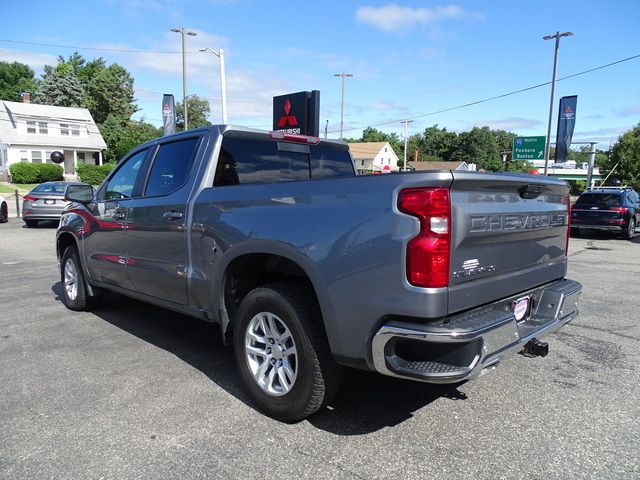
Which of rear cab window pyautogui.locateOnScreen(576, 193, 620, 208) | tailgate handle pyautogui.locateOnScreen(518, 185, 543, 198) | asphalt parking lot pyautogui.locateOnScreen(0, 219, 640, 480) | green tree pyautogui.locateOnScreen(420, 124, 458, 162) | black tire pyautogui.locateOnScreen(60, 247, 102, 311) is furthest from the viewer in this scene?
green tree pyautogui.locateOnScreen(420, 124, 458, 162)

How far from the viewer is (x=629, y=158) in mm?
49156

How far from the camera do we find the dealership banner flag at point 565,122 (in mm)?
26500

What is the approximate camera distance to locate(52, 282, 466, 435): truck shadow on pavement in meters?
3.25

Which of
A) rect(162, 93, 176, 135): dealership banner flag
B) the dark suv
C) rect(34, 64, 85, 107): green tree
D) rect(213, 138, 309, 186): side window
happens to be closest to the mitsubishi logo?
the dark suv

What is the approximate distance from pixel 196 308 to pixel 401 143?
11975cm

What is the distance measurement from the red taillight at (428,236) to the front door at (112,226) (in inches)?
121

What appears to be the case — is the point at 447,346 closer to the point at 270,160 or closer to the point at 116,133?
the point at 270,160

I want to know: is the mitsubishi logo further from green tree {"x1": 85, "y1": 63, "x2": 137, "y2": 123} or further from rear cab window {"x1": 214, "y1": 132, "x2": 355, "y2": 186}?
green tree {"x1": 85, "y1": 63, "x2": 137, "y2": 123}

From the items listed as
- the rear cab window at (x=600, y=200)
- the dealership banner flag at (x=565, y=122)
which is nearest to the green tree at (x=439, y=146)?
the dealership banner flag at (x=565, y=122)

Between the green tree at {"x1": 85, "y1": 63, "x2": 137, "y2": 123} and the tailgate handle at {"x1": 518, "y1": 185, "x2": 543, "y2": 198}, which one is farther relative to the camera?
the green tree at {"x1": 85, "y1": 63, "x2": 137, "y2": 123}

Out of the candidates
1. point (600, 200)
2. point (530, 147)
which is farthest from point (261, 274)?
point (530, 147)

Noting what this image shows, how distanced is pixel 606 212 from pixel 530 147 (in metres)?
20.8

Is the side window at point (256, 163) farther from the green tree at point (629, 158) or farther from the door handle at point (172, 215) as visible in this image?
the green tree at point (629, 158)

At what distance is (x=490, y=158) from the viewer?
290 ft
